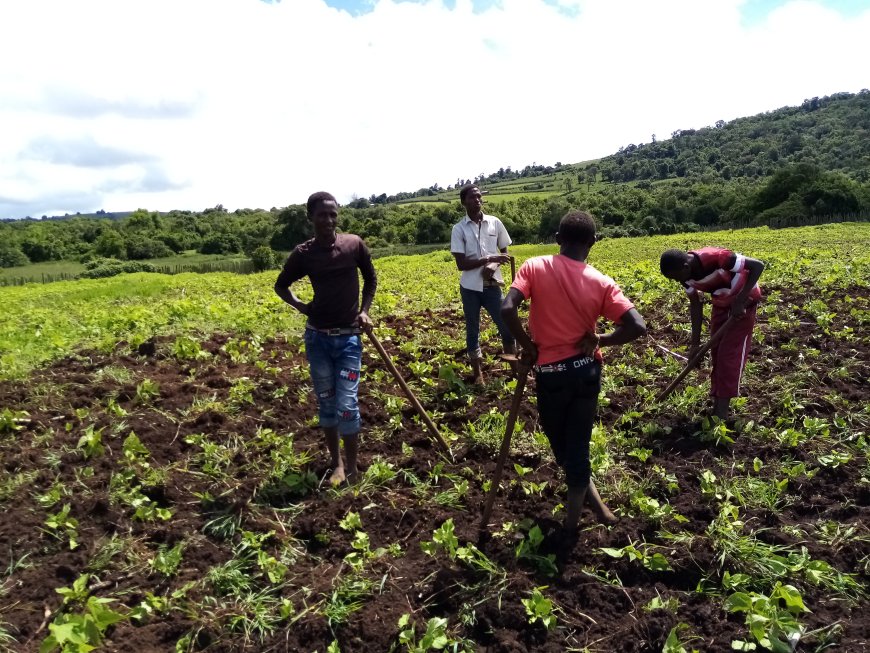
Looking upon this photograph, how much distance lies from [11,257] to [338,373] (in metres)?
79.3

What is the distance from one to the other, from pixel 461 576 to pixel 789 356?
524cm

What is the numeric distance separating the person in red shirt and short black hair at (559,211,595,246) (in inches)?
67.1

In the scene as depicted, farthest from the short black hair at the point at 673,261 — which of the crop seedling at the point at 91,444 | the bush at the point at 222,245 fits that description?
the bush at the point at 222,245

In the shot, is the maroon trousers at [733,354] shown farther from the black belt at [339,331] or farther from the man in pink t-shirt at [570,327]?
the black belt at [339,331]

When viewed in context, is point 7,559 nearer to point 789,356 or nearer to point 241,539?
point 241,539

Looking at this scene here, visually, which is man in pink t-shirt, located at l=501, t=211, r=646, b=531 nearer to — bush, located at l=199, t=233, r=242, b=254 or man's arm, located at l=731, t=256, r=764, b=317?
man's arm, located at l=731, t=256, r=764, b=317

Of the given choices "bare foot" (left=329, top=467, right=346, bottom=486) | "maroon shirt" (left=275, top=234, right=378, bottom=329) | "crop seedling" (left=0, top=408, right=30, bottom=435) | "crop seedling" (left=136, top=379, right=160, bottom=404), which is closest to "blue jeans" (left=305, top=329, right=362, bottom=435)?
"maroon shirt" (left=275, top=234, right=378, bottom=329)

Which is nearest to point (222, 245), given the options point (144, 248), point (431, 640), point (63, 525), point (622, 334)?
point (144, 248)

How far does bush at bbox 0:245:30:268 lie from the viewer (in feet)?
214

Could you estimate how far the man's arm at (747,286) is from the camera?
15.3ft

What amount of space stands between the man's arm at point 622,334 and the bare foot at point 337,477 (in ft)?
7.20

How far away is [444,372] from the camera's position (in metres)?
6.31

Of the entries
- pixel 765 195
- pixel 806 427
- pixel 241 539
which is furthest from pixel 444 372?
pixel 765 195

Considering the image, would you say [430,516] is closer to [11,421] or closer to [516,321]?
[516,321]
